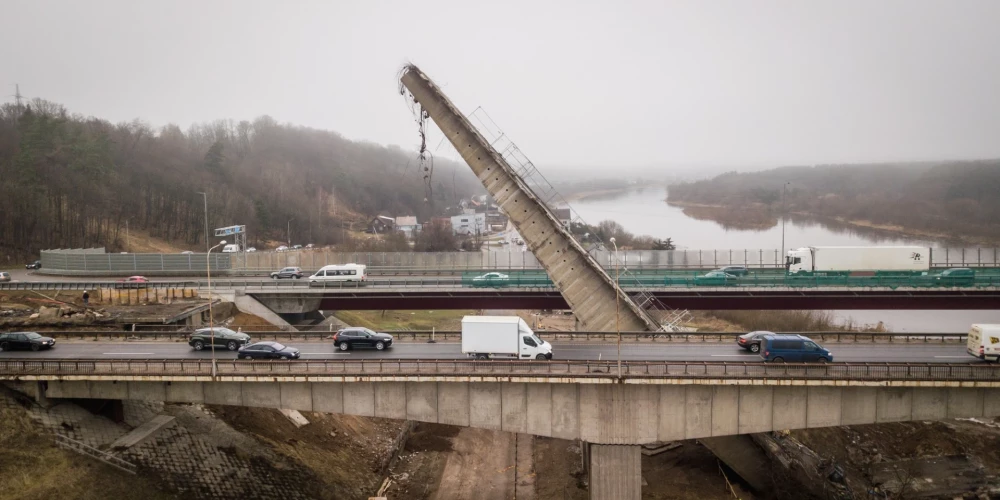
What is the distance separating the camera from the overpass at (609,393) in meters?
27.9

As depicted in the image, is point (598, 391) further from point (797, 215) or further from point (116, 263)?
point (797, 215)

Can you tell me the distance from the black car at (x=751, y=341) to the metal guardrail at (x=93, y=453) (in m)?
28.1

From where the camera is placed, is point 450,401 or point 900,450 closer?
point 450,401

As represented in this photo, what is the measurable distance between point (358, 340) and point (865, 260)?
4616 cm

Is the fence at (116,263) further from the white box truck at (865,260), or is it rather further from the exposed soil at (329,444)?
the white box truck at (865,260)

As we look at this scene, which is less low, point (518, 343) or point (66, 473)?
point (518, 343)

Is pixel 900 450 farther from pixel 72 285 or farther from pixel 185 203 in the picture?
pixel 185 203

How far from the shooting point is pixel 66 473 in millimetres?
27672

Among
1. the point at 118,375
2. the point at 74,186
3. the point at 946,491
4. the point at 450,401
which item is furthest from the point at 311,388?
the point at 74,186

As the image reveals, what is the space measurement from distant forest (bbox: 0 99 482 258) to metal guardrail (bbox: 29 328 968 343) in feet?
170

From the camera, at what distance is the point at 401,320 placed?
75.6 meters

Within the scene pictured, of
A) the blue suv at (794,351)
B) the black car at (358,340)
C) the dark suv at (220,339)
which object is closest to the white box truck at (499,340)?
the black car at (358,340)

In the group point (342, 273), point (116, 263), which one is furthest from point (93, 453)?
point (116, 263)

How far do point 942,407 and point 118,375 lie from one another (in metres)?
34.2
